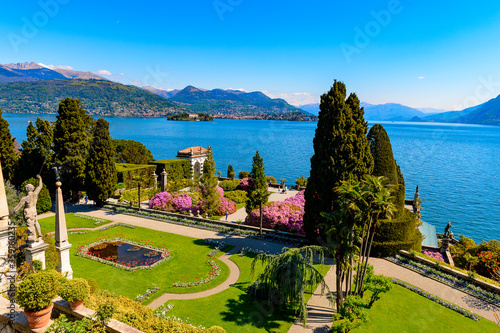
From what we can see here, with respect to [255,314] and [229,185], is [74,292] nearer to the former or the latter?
[255,314]

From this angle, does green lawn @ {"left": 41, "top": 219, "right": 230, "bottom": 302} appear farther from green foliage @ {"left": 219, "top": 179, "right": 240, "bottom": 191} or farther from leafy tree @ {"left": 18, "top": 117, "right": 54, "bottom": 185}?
green foliage @ {"left": 219, "top": 179, "right": 240, "bottom": 191}

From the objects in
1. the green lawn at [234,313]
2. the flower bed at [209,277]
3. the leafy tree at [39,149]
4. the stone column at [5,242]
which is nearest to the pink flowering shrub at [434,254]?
the green lawn at [234,313]

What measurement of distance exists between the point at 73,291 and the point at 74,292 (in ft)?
0.12

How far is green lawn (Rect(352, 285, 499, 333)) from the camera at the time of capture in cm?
1353

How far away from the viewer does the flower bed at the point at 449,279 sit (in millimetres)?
16375

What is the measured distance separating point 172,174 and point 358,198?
134 feet

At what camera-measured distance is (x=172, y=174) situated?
161 ft

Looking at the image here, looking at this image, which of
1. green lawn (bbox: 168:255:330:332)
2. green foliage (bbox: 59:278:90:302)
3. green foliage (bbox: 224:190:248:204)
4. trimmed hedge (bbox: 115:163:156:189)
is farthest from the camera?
trimmed hedge (bbox: 115:163:156:189)

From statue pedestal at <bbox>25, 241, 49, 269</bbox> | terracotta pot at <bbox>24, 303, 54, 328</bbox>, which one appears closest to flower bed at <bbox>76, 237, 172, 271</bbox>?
statue pedestal at <bbox>25, 241, 49, 269</bbox>

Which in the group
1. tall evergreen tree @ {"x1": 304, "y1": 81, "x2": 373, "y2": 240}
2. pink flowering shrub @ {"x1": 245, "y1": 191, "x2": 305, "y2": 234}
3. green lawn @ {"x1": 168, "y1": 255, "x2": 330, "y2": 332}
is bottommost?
green lawn @ {"x1": 168, "y1": 255, "x2": 330, "y2": 332}

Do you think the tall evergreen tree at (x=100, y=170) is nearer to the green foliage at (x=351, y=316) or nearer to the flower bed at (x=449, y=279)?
the green foliage at (x=351, y=316)

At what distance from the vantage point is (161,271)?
741 inches

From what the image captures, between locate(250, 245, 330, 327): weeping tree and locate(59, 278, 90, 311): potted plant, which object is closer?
locate(59, 278, 90, 311): potted plant

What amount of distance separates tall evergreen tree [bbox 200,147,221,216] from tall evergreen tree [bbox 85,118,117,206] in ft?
43.5
